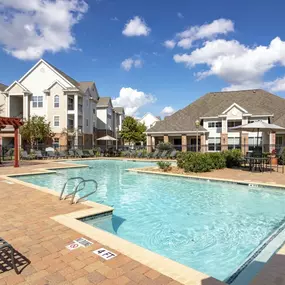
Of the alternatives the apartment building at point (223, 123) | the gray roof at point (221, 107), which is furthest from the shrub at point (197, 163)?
the gray roof at point (221, 107)

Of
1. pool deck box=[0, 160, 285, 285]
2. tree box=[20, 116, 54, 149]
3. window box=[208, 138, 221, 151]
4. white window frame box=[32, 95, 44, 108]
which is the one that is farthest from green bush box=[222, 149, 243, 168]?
white window frame box=[32, 95, 44, 108]

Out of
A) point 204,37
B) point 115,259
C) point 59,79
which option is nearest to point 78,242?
point 115,259

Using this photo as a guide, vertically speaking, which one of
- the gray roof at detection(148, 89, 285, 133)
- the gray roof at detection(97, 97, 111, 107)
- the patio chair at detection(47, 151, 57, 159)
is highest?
the gray roof at detection(97, 97, 111, 107)

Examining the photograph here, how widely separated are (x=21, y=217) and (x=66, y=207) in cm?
114

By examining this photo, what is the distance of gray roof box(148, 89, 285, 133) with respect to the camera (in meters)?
32.1

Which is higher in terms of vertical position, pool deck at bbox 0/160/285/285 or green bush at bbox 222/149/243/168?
green bush at bbox 222/149/243/168

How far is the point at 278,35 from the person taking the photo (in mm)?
19578

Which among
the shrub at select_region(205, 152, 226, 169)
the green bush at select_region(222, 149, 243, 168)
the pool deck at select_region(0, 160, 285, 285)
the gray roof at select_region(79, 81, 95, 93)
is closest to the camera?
the pool deck at select_region(0, 160, 285, 285)

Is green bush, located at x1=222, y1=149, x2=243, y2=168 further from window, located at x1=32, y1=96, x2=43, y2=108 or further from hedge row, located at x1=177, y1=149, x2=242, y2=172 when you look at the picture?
window, located at x1=32, y1=96, x2=43, y2=108

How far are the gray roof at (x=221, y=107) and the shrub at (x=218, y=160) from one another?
1560 centimetres

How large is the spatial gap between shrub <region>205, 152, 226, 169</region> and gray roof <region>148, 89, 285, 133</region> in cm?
1560

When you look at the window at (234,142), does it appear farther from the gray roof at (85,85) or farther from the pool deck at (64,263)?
the pool deck at (64,263)

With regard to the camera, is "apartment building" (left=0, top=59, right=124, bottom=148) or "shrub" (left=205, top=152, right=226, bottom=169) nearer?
"shrub" (left=205, top=152, right=226, bottom=169)

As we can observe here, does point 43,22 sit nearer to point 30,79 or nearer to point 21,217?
point 21,217
